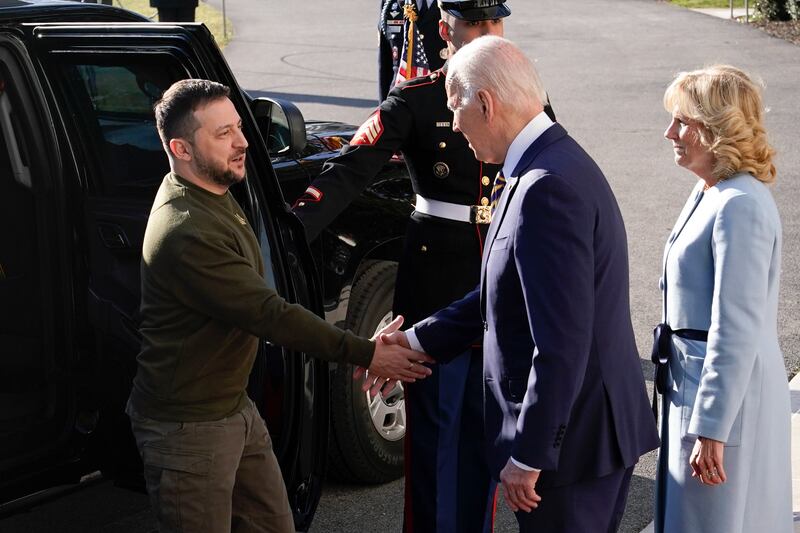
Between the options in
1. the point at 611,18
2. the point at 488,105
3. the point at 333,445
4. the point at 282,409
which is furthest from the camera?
the point at 611,18

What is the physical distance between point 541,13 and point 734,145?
797 inches

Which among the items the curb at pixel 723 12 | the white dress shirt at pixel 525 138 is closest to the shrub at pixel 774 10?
the curb at pixel 723 12

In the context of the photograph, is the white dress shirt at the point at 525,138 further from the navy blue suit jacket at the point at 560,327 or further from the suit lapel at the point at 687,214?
the suit lapel at the point at 687,214

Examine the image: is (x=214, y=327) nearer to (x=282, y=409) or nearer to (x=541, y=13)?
(x=282, y=409)

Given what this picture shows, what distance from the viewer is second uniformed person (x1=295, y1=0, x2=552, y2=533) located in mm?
3791

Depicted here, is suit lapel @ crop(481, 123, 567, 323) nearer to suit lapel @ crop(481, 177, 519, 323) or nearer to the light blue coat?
suit lapel @ crop(481, 177, 519, 323)

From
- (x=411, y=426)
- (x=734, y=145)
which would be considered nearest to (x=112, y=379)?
(x=411, y=426)

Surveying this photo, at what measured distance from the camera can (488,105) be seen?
286 centimetres

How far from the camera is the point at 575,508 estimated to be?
2973 mm

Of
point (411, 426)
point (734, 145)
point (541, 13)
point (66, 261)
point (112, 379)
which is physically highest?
point (734, 145)

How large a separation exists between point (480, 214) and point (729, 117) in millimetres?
968

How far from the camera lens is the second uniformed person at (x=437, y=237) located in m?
3.79

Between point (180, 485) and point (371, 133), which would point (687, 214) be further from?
point (180, 485)

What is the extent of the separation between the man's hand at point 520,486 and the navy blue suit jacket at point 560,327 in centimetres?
5
